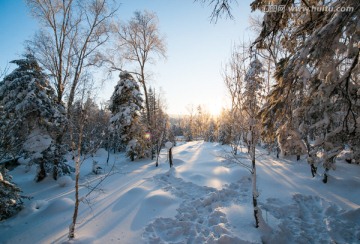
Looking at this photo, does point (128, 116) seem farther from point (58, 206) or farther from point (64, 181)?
point (58, 206)

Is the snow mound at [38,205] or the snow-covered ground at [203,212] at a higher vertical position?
the snow-covered ground at [203,212]

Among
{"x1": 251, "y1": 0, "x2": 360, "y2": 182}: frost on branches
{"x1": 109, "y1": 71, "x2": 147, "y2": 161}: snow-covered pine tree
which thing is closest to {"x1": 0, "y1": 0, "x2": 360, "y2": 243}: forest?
{"x1": 251, "y1": 0, "x2": 360, "y2": 182}: frost on branches

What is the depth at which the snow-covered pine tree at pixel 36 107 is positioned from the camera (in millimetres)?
10031

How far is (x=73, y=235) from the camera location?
511 cm

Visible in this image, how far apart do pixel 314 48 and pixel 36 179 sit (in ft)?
45.6

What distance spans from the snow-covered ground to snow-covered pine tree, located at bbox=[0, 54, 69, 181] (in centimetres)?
180

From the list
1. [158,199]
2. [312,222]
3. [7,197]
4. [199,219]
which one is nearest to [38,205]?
[7,197]

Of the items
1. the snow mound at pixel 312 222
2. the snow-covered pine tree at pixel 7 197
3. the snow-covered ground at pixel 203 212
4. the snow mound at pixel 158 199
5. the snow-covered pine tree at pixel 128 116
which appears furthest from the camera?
the snow-covered pine tree at pixel 128 116

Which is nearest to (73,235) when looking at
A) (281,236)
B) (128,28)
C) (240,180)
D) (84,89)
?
(84,89)

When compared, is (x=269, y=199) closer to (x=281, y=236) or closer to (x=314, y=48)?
(x=281, y=236)

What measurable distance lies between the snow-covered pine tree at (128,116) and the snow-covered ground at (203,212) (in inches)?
261

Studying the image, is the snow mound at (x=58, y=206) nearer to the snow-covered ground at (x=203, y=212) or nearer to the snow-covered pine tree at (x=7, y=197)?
the snow-covered ground at (x=203, y=212)

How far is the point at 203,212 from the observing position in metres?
6.67

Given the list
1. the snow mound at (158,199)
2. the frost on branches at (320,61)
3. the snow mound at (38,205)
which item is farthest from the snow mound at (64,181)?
the frost on branches at (320,61)
